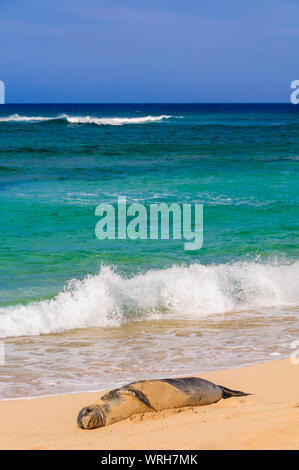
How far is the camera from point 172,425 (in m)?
4.65

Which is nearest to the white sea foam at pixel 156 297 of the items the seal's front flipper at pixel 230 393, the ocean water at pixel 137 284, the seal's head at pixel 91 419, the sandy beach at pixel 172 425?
the ocean water at pixel 137 284

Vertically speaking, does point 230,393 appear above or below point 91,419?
below

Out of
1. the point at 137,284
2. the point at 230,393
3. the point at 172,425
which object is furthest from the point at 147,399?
the point at 137,284

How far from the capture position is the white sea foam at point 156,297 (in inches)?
341

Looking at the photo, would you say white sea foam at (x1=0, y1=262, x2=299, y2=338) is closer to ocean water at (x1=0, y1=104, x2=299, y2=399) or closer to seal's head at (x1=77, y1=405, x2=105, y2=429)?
ocean water at (x1=0, y1=104, x2=299, y2=399)

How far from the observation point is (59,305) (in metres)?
9.06

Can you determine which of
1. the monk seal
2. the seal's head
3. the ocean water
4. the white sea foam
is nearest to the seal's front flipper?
the monk seal

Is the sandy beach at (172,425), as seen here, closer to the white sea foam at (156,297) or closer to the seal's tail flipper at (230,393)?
the seal's tail flipper at (230,393)

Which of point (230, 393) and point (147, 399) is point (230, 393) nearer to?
point (230, 393)

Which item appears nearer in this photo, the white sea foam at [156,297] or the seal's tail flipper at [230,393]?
the seal's tail flipper at [230,393]

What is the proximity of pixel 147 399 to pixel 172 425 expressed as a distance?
439 millimetres

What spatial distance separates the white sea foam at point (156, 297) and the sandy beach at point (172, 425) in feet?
9.26

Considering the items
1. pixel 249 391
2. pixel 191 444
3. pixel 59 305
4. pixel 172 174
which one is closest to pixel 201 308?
pixel 59 305
